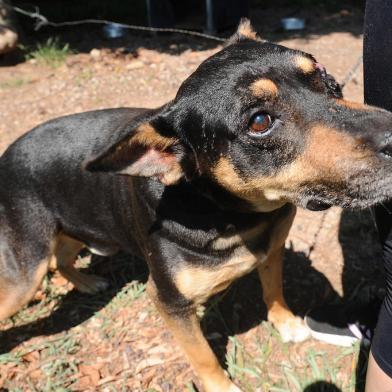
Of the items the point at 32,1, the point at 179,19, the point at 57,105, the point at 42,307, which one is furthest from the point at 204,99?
the point at 32,1

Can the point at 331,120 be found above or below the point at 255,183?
above

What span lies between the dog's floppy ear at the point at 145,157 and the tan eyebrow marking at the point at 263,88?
54cm

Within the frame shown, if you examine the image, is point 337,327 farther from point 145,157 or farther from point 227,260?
point 145,157

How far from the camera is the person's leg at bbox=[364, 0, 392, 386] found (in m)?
A: 2.25

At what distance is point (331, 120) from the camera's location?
2326mm

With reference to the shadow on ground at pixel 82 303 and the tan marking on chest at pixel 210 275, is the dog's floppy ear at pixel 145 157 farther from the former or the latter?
the shadow on ground at pixel 82 303

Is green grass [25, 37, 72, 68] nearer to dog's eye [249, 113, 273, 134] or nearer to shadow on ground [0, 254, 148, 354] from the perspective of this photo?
shadow on ground [0, 254, 148, 354]

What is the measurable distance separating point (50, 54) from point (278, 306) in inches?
242

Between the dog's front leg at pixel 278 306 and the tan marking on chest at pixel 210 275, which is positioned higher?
the tan marking on chest at pixel 210 275

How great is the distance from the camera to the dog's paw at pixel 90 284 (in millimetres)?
4348

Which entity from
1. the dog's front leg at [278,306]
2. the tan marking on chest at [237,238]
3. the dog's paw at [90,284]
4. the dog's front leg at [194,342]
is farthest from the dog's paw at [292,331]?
the dog's paw at [90,284]

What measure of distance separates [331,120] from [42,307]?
123 inches

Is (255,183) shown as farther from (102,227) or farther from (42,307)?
(42,307)

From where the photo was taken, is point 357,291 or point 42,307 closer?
point 357,291
